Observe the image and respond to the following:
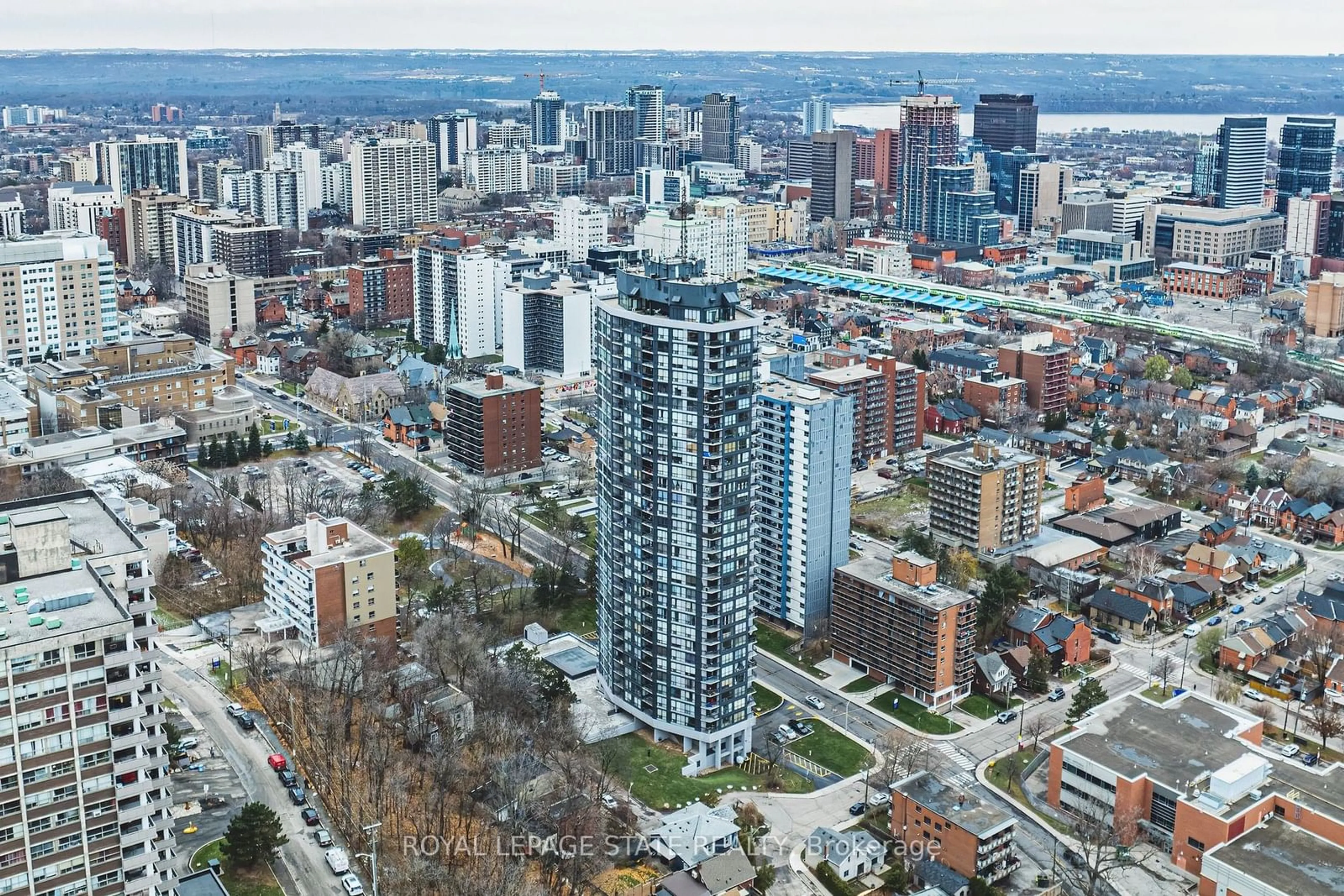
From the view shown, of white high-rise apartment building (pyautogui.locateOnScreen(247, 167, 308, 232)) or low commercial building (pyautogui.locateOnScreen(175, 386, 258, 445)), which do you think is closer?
Answer: low commercial building (pyautogui.locateOnScreen(175, 386, 258, 445))

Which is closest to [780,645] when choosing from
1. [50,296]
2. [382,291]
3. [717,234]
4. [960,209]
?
[50,296]

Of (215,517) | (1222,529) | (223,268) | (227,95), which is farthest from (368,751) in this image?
(227,95)

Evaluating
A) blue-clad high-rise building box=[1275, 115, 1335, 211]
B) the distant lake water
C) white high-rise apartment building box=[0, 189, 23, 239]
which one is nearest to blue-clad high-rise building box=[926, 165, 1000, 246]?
blue-clad high-rise building box=[1275, 115, 1335, 211]

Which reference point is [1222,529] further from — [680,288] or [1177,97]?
[1177,97]

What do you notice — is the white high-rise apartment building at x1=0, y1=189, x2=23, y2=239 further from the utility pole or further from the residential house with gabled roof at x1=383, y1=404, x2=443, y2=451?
the utility pole

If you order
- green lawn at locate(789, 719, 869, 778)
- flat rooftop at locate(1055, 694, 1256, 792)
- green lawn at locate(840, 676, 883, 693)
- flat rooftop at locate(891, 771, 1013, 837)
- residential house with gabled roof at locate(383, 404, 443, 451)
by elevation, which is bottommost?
green lawn at locate(789, 719, 869, 778)

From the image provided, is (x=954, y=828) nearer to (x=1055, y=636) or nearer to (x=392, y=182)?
(x=1055, y=636)
